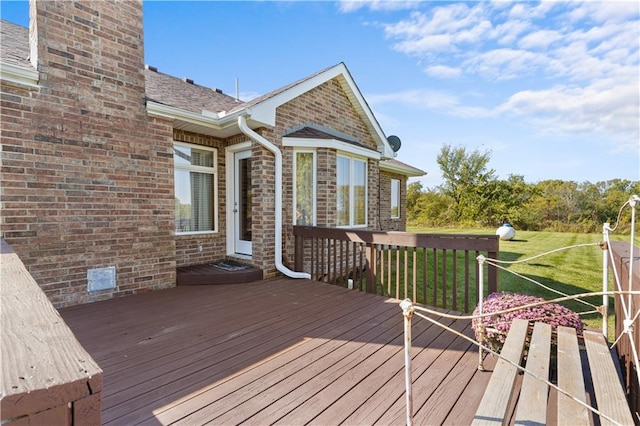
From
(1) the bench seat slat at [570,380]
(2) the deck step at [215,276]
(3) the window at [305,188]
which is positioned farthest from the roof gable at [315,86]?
(1) the bench seat slat at [570,380]

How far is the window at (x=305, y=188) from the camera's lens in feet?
21.0

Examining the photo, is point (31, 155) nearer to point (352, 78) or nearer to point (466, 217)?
point (352, 78)

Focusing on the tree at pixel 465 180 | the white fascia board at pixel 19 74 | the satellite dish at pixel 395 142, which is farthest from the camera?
the tree at pixel 465 180

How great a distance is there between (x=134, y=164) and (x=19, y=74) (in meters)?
1.60

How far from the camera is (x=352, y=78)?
760cm

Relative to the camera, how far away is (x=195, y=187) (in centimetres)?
624

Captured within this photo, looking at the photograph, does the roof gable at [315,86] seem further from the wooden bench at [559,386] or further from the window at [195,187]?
→ the wooden bench at [559,386]

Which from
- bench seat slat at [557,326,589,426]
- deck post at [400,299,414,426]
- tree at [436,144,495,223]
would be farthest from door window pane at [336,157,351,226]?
tree at [436,144,495,223]

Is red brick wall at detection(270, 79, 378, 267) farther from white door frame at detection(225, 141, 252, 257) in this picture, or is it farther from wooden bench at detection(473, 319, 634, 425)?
wooden bench at detection(473, 319, 634, 425)

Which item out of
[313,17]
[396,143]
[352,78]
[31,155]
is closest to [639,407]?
[31,155]

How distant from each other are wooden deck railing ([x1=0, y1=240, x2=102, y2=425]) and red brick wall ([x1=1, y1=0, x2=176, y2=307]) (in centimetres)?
382

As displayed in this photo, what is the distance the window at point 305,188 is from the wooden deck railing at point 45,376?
213 inches

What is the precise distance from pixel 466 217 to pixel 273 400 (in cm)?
2294

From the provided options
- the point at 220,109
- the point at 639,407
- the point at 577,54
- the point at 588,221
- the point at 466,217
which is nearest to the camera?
the point at 639,407
